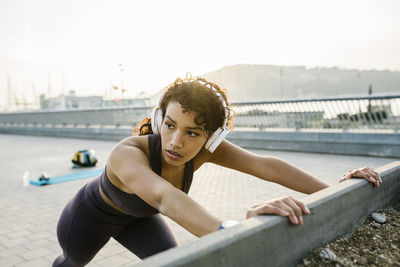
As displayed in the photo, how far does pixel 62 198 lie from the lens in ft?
20.3

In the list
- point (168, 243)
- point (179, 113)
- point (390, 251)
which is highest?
point (179, 113)

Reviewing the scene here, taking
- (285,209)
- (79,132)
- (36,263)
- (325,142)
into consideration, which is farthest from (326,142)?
(79,132)

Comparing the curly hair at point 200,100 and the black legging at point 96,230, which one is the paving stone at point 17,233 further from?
the curly hair at point 200,100

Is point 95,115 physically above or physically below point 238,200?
below

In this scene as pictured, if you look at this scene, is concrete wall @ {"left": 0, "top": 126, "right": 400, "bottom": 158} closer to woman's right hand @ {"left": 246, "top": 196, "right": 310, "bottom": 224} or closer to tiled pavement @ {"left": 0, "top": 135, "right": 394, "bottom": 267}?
tiled pavement @ {"left": 0, "top": 135, "right": 394, "bottom": 267}

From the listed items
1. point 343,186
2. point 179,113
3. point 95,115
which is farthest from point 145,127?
point 95,115

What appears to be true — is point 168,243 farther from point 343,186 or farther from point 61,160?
point 61,160

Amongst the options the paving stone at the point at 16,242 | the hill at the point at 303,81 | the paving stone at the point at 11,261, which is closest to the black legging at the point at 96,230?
the paving stone at the point at 11,261

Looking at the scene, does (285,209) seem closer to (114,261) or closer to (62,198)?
(114,261)

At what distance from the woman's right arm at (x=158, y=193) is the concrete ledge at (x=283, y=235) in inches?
8.6

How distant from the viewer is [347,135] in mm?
10070

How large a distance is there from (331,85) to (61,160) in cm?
7684

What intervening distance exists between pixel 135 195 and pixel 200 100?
674 mm

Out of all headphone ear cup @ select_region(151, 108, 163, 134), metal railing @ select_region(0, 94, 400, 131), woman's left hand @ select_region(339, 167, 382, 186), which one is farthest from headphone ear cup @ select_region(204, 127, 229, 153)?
metal railing @ select_region(0, 94, 400, 131)
